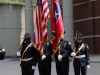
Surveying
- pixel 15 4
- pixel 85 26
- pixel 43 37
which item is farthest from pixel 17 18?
pixel 43 37

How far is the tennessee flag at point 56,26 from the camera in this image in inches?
384

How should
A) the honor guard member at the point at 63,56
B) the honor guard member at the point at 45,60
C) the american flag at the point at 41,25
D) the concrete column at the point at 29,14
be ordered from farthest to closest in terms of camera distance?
the concrete column at the point at 29,14
the american flag at the point at 41,25
the honor guard member at the point at 45,60
the honor guard member at the point at 63,56

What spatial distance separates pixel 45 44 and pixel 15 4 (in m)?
21.8

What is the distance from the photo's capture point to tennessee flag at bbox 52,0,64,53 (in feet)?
32.0

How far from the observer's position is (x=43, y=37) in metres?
10.0

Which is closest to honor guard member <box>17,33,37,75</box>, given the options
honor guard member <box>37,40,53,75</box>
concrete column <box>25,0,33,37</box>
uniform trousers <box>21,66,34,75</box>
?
uniform trousers <box>21,66,34,75</box>

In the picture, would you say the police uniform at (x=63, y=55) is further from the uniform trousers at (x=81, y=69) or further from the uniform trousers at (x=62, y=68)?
the uniform trousers at (x=81, y=69)

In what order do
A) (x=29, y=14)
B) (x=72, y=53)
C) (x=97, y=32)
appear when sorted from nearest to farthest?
(x=72, y=53), (x=97, y=32), (x=29, y=14)

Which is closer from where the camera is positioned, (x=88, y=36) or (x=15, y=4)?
(x=88, y=36)

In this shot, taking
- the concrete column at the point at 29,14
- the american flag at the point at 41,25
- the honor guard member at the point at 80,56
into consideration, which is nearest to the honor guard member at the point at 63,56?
the honor guard member at the point at 80,56

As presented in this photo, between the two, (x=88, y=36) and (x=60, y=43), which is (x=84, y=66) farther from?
(x=88, y=36)

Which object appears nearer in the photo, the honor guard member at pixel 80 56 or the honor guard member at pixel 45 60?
the honor guard member at pixel 80 56

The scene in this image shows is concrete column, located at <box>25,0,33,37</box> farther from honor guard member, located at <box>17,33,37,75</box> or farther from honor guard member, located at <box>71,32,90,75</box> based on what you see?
honor guard member, located at <box>71,32,90,75</box>

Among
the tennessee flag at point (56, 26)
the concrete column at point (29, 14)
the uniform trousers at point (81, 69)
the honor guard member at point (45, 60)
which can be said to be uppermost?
Answer: the concrete column at point (29, 14)
